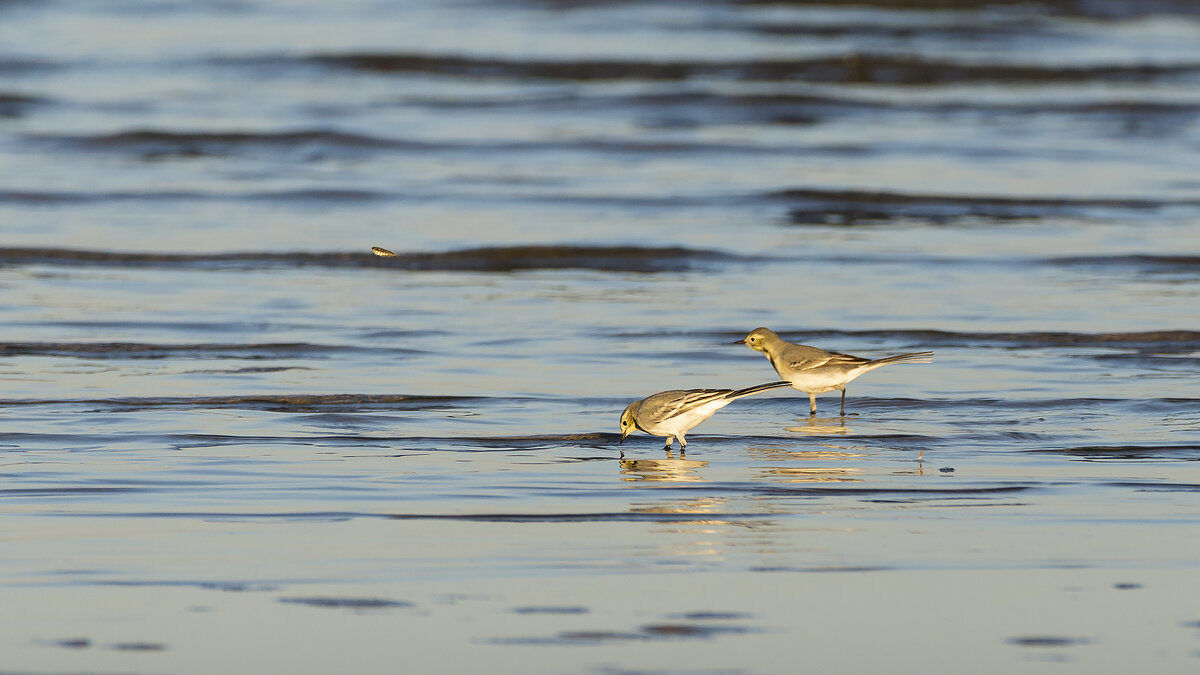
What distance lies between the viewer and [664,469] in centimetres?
661

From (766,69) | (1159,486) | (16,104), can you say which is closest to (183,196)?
(16,104)

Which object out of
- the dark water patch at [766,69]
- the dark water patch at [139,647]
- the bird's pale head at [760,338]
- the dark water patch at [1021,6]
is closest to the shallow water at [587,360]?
the dark water patch at [139,647]

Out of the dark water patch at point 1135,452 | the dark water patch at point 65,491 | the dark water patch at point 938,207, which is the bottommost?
the dark water patch at point 1135,452

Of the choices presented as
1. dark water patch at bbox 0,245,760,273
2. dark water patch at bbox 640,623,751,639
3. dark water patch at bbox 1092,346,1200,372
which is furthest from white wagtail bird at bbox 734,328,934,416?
dark water patch at bbox 0,245,760,273

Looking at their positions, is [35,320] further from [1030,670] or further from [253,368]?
[1030,670]

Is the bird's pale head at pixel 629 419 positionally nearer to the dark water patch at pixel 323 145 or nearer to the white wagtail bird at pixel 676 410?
the white wagtail bird at pixel 676 410

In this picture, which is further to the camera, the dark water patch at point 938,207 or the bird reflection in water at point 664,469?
the dark water patch at point 938,207

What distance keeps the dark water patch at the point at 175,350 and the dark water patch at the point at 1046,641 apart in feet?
18.4

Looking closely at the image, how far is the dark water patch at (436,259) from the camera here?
12.7 m

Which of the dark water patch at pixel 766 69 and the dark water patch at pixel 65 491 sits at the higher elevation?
the dark water patch at pixel 766 69

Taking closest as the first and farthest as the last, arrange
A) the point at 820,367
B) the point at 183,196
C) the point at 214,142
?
the point at 820,367
the point at 183,196
the point at 214,142

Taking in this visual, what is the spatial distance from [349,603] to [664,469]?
2.33 meters

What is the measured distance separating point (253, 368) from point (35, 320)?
2.11 meters

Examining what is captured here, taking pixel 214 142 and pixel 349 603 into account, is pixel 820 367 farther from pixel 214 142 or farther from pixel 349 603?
pixel 214 142
